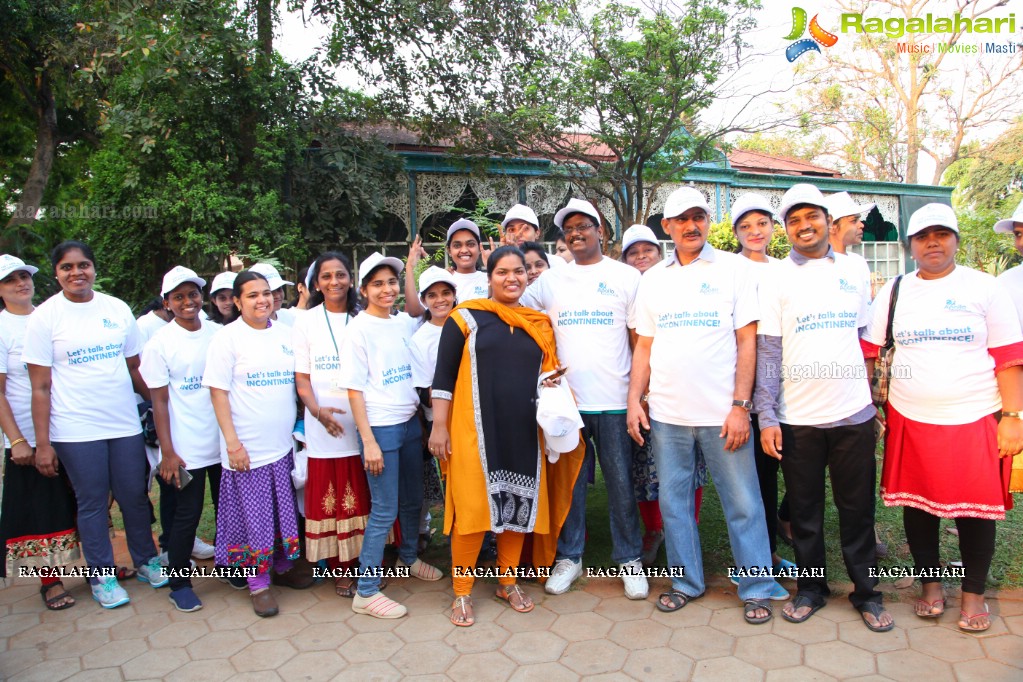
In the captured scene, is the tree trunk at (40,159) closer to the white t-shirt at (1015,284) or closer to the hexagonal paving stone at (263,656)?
the hexagonal paving stone at (263,656)

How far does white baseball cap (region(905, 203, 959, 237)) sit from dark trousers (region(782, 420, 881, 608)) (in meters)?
0.91

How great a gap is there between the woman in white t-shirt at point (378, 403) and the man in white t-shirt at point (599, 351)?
744 millimetres

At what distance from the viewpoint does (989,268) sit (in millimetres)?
11273

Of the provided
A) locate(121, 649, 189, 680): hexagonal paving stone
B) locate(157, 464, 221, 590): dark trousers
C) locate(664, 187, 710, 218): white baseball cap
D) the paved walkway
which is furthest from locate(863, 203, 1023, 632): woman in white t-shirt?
locate(157, 464, 221, 590): dark trousers

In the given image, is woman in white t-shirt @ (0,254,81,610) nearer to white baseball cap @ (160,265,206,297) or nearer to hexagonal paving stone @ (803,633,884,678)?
white baseball cap @ (160,265,206,297)

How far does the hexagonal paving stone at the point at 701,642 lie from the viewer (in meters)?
2.99

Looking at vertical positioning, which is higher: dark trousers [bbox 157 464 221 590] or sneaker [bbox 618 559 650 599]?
dark trousers [bbox 157 464 221 590]

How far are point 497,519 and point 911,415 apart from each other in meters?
1.98

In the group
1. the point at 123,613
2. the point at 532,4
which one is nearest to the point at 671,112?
the point at 532,4

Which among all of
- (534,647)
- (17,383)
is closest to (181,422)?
(17,383)

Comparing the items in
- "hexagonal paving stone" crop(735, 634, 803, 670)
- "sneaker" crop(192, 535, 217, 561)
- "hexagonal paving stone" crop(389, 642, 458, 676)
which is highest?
"sneaker" crop(192, 535, 217, 561)

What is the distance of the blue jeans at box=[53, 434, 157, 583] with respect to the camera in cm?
361

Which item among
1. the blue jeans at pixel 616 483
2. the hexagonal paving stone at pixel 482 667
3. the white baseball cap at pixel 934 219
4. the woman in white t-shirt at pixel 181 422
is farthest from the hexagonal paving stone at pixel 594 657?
the white baseball cap at pixel 934 219

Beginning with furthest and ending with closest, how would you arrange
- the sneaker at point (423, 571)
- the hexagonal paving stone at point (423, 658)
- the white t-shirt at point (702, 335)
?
the sneaker at point (423, 571), the white t-shirt at point (702, 335), the hexagonal paving stone at point (423, 658)
